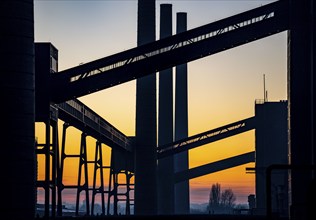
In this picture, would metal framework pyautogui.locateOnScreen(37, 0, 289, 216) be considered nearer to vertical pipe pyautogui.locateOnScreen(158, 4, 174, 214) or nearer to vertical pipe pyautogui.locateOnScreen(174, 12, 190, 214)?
vertical pipe pyautogui.locateOnScreen(158, 4, 174, 214)

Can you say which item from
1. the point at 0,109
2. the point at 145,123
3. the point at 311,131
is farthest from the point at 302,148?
the point at 145,123

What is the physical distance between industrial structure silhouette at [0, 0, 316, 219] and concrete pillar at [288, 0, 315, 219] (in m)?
0.07

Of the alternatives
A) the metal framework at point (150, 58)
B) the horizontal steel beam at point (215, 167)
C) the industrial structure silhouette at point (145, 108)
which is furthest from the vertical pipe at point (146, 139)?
the horizontal steel beam at point (215, 167)

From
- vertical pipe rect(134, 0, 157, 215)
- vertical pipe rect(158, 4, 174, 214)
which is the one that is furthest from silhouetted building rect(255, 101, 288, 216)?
vertical pipe rect(158, 4, 174, 214)

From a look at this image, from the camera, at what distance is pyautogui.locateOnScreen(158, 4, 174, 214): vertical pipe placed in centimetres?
11750

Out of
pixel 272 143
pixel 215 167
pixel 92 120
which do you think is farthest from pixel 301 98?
pixel 215 167

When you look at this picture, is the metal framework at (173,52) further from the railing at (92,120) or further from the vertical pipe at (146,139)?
the vertical pipe at (146,139)

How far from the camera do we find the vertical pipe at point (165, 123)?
385 ft

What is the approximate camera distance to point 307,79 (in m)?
65.0

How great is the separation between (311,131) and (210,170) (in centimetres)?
7602

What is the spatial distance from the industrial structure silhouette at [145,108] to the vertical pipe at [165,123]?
0.59 ft

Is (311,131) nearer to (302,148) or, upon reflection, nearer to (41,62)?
(302,148)

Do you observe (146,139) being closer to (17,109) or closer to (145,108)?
A: (145,108)

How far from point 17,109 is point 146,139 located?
47.7 meters
